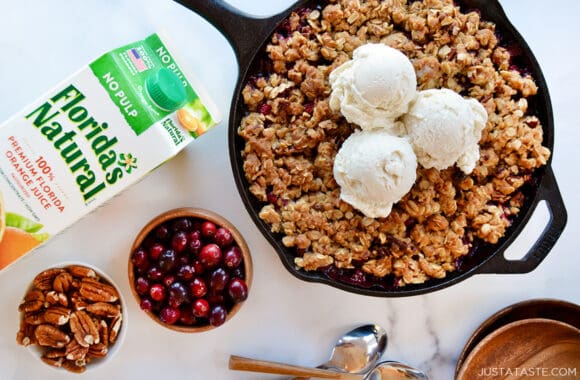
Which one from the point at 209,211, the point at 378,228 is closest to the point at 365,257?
the point at 378,228

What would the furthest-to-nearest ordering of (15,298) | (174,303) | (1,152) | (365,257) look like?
(15,298) < (174,303) < (365,257) < (1,152)

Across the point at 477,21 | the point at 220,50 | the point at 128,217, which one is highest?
the point at 477,21

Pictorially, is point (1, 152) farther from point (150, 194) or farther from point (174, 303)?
point (174, 303)

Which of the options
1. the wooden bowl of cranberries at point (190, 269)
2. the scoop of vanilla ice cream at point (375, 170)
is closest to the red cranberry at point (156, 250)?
the wooden bowl of cranberries at point (190, 269)

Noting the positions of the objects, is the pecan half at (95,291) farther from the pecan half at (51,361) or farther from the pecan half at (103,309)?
the pecan half at (51,361)

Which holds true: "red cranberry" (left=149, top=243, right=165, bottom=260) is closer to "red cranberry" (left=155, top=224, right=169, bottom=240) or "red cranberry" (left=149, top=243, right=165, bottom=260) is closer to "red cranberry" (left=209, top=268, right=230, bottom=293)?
"red cranberry" (left=155, top=224, right=169, bottom=240)

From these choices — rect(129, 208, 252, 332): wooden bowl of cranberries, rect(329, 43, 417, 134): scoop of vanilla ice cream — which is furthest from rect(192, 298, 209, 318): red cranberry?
Answer: rect(329, 43, 417, 134): scoop of vanilla ice cream
